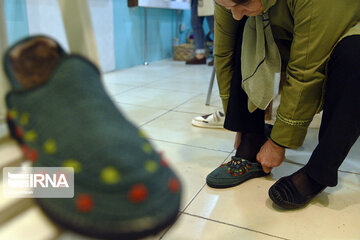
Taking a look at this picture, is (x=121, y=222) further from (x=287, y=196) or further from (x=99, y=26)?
(x=99, y=26)

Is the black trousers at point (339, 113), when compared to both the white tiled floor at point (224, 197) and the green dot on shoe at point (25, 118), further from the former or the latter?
the green dot on shoe at point (25, 118)

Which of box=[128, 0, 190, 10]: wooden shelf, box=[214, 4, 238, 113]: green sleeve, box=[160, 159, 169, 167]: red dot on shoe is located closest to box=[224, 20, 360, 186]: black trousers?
box=[214, 4, 238, 113]: green sleeve

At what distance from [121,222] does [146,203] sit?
0.06 feet

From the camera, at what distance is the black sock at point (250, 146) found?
878mm

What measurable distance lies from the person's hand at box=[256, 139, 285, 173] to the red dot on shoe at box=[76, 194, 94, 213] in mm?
646

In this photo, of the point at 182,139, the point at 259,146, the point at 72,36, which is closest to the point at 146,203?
the point at 72,36

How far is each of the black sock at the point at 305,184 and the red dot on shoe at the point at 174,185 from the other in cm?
59

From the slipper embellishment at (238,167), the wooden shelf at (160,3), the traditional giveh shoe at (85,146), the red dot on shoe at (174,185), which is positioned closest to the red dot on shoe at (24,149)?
the traditional giveh shoe at (85,146)

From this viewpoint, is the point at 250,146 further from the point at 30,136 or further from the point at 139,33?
the point at 139,33

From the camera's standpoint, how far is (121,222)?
0.20m

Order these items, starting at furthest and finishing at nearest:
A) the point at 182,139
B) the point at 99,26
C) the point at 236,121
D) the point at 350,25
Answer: the point at 99,26, the point at 182,139, the point at 236,121, the point at 350,25

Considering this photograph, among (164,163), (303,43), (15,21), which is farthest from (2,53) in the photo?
(303,43)

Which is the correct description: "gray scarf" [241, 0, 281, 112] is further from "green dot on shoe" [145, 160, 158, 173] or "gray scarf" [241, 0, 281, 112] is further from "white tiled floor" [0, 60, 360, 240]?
"green dot on shoe" [145, 160, 158, 173]

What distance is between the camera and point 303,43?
655 millimetres
